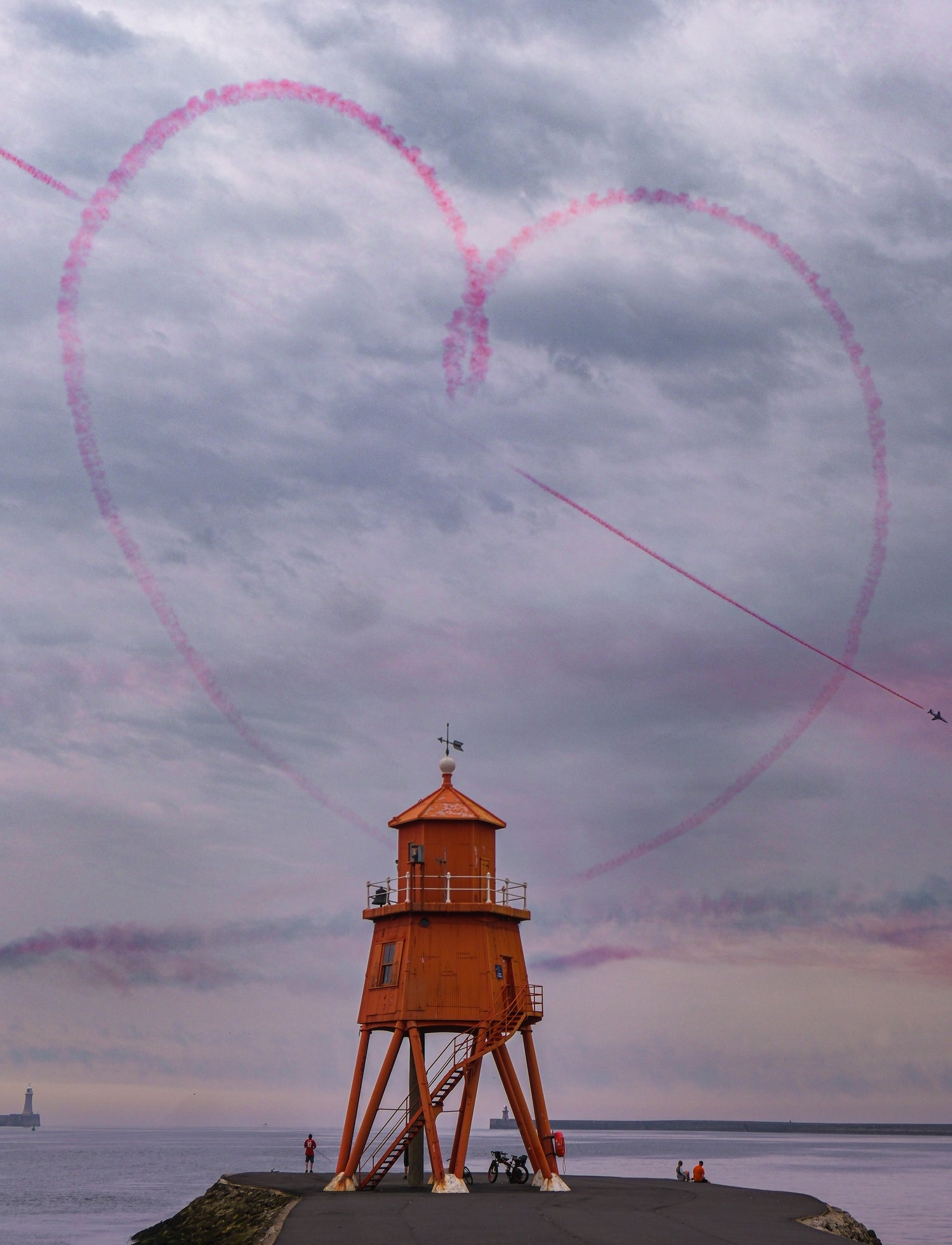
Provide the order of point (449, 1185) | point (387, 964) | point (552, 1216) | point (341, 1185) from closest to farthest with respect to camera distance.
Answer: point (552, 1216) → point (449, 1185) → point (341, 1185) → point (387, 964)

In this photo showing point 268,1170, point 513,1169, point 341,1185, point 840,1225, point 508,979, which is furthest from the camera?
point 268,1170

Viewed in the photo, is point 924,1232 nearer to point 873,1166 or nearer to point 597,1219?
point 597,1219

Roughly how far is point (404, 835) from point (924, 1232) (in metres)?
44.8

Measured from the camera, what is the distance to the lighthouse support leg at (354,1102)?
161 feet

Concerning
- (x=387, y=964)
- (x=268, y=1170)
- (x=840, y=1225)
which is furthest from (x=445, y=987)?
(x=268, y=1170)

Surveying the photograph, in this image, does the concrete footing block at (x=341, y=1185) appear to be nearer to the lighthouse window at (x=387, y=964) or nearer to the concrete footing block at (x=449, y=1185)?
the concrete footing block at (x=449, y=1185)

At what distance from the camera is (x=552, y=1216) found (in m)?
39.5

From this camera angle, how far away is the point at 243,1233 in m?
46.9

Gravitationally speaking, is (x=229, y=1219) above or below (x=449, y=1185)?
below

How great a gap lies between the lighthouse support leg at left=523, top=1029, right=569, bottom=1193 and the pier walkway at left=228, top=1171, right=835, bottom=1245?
1079mm

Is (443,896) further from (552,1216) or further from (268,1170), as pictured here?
(268,1170)

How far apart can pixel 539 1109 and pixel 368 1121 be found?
6.47 metres

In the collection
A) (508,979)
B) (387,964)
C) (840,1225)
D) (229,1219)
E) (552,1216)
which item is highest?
(387,964)

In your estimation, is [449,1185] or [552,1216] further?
[449,1185]
